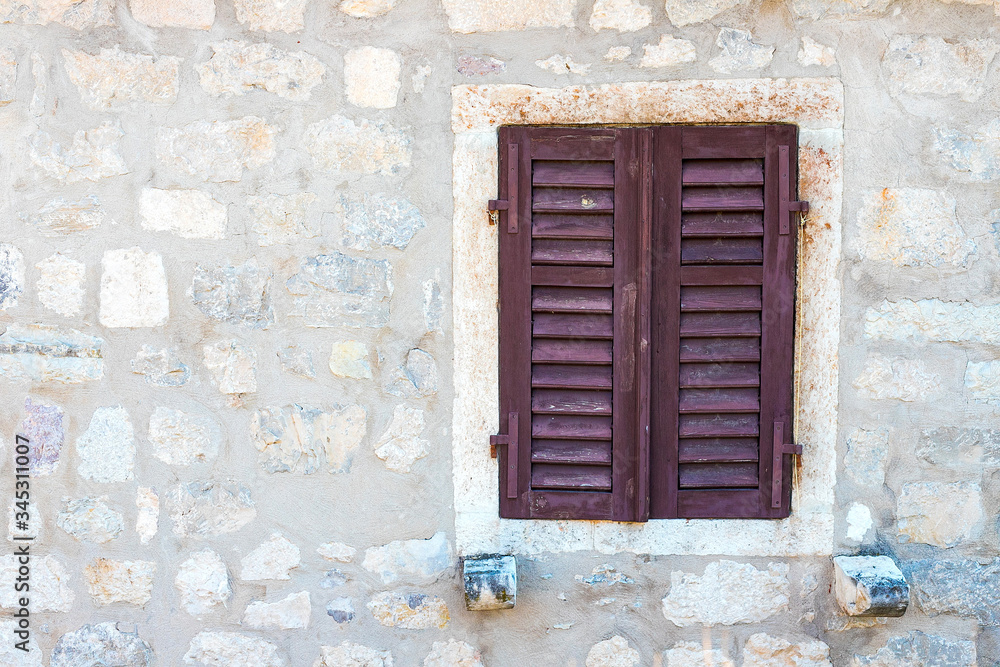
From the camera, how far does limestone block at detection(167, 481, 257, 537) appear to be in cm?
236

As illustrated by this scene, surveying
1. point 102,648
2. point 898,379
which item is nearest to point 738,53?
point 898,379

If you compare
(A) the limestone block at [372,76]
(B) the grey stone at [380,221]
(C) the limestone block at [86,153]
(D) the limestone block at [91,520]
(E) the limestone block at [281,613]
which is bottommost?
(E) the limestone block at [281,613]

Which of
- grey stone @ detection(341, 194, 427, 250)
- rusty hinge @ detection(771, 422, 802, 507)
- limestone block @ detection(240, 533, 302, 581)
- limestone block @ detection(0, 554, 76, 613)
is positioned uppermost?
grey stone @ detection(341, 194, 427, 250)

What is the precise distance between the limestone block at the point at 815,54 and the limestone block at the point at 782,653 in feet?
5.47

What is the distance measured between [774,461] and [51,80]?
238 cm

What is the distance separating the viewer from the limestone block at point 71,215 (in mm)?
2316

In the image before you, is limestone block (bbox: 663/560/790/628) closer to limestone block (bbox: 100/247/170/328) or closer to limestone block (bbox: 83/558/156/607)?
limestone block (bbox: 83/558/156/607)

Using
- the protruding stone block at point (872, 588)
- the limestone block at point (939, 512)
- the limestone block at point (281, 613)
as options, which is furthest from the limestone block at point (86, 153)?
the limestone block at point (939, 512)

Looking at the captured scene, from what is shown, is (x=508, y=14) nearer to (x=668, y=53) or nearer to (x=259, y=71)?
(x=668, y=53)

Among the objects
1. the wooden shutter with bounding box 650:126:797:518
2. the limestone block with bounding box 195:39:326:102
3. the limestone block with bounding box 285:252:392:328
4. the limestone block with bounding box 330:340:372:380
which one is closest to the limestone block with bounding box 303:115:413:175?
the limestone block with bounding box 195:39:326:102

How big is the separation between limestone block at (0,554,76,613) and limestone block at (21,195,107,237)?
997 millimetres

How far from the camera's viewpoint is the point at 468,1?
7.39 ft

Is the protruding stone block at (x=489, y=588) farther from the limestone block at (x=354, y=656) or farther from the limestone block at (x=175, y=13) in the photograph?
the limestone block at (x=175, y=13)

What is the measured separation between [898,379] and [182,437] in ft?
6.92
